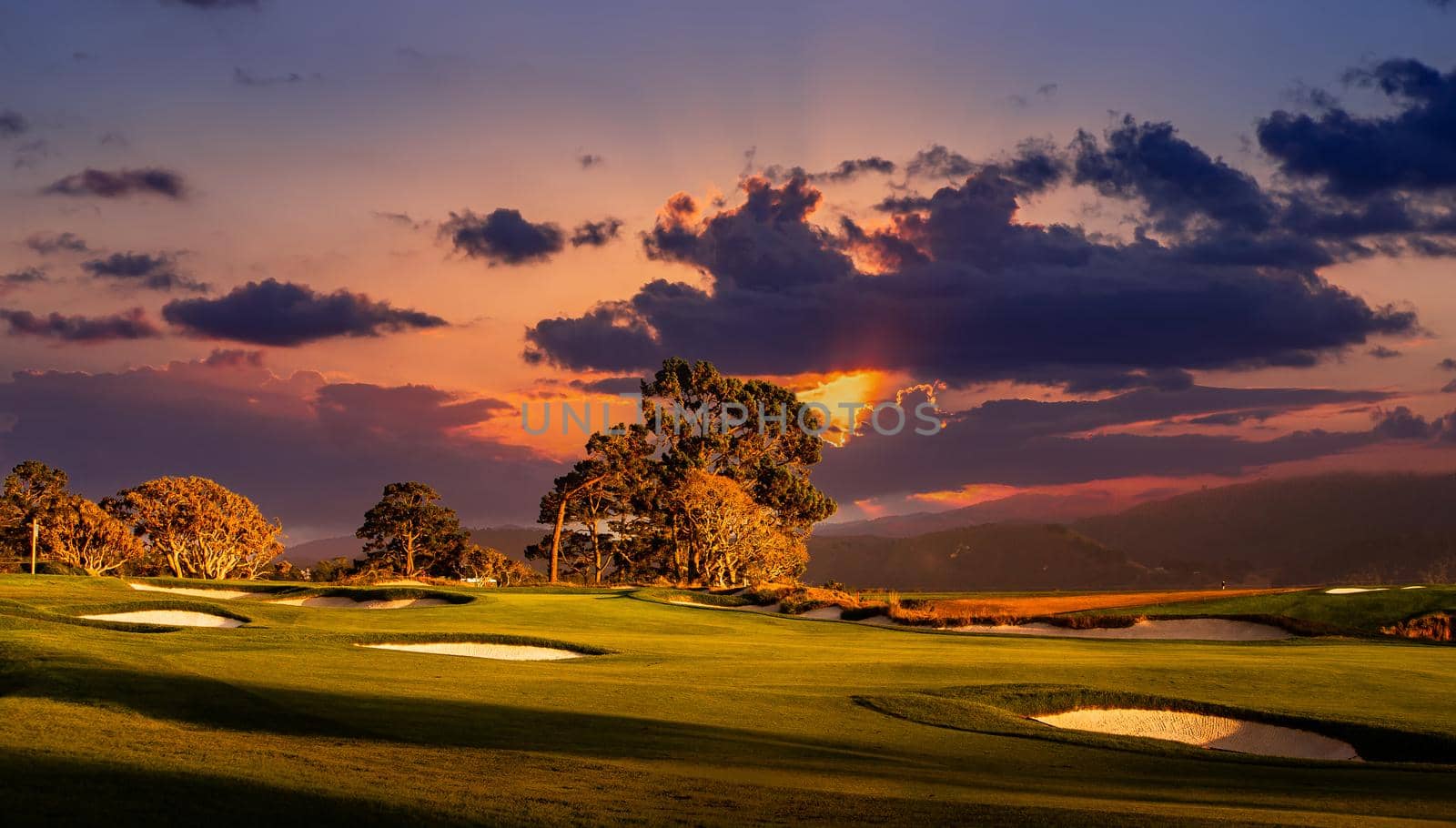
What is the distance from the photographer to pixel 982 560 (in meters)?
154

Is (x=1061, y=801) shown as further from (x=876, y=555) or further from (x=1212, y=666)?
(x=876, y=555)

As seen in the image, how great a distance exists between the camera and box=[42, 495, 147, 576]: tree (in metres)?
59.1

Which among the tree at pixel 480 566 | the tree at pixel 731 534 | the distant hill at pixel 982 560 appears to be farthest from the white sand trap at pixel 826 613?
the distant hill at pixel 982 560

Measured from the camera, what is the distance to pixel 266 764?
9188 mm

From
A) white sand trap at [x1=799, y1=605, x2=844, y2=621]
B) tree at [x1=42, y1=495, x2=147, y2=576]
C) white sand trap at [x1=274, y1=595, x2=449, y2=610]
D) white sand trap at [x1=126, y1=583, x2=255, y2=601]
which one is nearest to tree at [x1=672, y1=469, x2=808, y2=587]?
white sand trap at [x1=799, y1=605, x2=844, y2=621]

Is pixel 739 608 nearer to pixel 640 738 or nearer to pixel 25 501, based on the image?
pixel 640 738

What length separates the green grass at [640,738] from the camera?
836 cm

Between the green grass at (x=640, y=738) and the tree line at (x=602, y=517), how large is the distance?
37.8 metres

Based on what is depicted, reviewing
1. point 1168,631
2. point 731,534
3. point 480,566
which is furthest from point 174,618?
point 480,566

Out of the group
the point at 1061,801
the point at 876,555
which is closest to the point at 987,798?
the point at 1061,801

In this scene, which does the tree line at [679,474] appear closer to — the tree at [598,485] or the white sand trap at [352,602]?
the tree at [598,485]

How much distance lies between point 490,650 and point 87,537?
43.9m

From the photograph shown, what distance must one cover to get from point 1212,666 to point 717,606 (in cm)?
2343

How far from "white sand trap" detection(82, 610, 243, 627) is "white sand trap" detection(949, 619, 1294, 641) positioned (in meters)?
20.9
